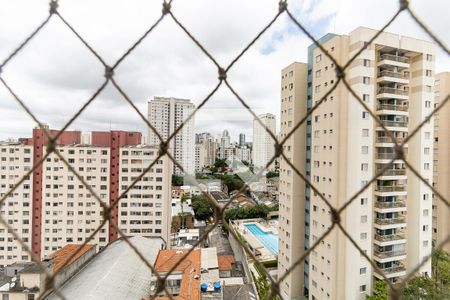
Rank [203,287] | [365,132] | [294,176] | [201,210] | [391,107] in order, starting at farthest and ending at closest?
[201,210] → [294,176] → [203,287] → [391,107] → [365,132]

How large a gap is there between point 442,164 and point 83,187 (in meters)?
10.3

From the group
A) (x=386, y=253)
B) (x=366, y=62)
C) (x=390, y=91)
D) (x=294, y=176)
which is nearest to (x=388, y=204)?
(x=386, y=253)

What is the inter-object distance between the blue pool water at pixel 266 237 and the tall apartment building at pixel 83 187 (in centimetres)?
340

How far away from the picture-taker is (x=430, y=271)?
5816mm

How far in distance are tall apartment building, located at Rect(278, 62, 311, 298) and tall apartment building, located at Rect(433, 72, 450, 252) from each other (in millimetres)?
3296

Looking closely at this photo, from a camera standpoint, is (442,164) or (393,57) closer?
(393,57)

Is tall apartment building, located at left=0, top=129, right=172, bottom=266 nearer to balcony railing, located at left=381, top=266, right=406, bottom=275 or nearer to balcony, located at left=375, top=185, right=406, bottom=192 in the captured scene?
balcony, located at left=375, top=185, right=406, bottom=192

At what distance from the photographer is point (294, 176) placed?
6176mm

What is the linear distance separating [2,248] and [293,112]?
10109mm

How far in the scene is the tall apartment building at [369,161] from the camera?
4883 mm

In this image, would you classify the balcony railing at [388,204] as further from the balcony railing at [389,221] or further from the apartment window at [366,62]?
the apartment window at [366,62]

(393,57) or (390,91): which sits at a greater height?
(393,57)

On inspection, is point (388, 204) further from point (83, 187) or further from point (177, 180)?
point (177, 180)

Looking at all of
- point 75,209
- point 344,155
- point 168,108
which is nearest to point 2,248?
point 75,209
